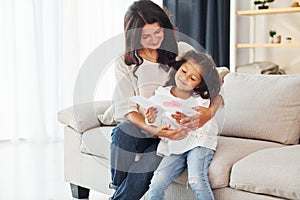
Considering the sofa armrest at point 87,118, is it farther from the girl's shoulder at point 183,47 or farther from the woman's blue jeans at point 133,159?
the girl's shoulder at point 183,47

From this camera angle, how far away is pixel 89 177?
9.46 feet

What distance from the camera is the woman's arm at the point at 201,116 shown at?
6.92ft

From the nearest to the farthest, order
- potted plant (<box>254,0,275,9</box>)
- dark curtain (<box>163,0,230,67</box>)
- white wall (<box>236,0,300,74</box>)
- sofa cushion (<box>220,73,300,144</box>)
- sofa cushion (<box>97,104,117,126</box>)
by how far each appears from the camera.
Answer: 1. sofa cushion (<box>220,73,300,144</box>)
2. sofa cushion (<box>97,104,117,126</box>)
3. potted plant (<box>254,0,275,9</box>)
4. white wall (<box>236,0,300,74</box>)
5. dark curtain (<box>163,0,230,67</box>)

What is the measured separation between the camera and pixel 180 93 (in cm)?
211

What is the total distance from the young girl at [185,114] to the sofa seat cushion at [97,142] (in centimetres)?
40

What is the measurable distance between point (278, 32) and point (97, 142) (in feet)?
6.95

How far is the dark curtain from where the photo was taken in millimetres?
4352

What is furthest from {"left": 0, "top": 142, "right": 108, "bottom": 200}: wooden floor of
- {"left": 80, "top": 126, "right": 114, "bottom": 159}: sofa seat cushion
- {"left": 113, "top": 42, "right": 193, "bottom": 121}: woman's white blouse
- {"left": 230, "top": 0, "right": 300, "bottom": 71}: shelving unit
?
{"left": 230, "top": 0, "right": 300, "bottom": 71}: shelving unit

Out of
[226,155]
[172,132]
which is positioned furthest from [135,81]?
[226,155]

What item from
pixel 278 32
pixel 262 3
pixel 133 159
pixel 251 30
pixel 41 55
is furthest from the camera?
pixel 41 55

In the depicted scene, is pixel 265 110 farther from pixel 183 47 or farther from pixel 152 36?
pixel 152 36

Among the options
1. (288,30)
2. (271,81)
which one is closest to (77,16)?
(288,30)

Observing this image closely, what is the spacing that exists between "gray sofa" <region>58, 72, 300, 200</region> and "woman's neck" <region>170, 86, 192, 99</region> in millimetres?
289

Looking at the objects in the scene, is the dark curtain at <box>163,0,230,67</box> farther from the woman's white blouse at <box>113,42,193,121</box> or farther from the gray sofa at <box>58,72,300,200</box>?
the woman's white blouse at <box>113,42,193,121</box>
